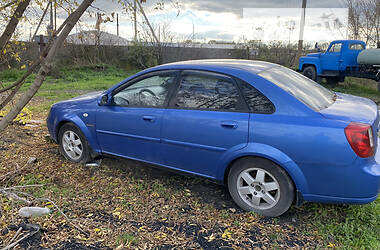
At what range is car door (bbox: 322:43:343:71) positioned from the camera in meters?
13.0

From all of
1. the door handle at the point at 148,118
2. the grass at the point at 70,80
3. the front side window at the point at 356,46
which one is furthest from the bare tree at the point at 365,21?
the door handle at the point at 148,118

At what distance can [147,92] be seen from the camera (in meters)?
3.92

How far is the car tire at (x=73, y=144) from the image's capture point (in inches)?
174

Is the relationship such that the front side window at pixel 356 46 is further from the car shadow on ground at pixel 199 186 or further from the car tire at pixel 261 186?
the car tire at pixel 261 186

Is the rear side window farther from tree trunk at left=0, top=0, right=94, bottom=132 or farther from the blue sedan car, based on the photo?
tree trunk at left=0, top=0, right=94, bottom=132

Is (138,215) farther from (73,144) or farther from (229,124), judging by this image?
(73,144)

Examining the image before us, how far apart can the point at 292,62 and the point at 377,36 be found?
4.31 metres

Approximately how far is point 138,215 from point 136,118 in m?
1.16

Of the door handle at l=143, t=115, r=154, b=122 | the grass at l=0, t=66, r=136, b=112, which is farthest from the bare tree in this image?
the door handle at l=143, t=115, r=154, b=122

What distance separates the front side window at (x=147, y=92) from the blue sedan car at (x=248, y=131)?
0.01m

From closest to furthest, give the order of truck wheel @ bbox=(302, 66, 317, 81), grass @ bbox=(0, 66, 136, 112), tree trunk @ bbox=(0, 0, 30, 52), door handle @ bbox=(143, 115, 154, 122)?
door handle @ bbox=(143, 115, 154, 122) < tree trunk @ bbox=(0, 0, 30, 52) < grass @ bbox=(0, 66, 136, 112) < truck wheel @ bbox=(302, 66, 317, 81)

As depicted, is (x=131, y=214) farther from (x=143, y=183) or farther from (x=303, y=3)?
(x=303, y=3)

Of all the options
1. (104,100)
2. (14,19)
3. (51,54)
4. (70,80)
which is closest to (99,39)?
(70,80)

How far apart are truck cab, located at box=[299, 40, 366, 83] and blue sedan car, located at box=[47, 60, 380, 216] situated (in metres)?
10.2
